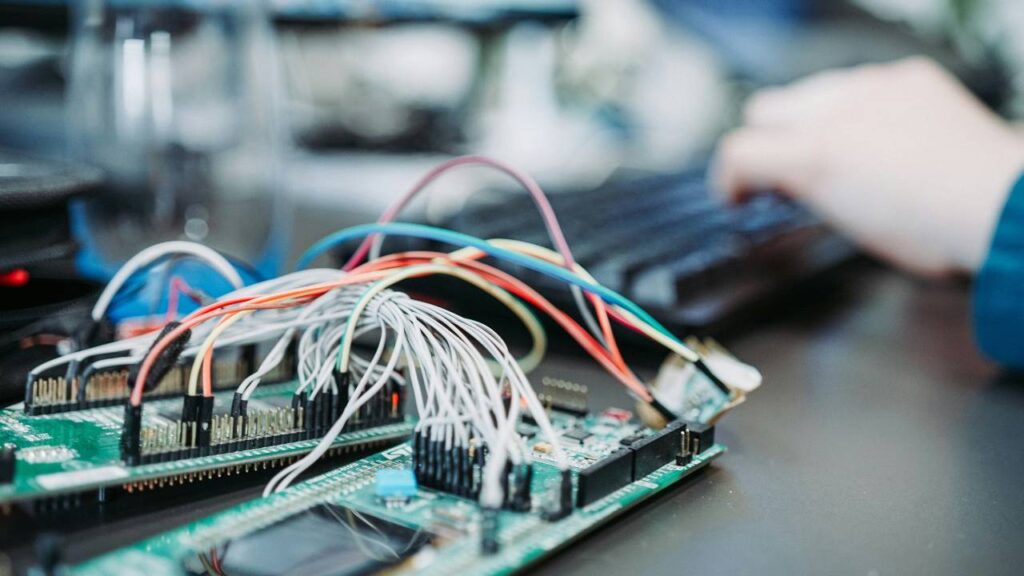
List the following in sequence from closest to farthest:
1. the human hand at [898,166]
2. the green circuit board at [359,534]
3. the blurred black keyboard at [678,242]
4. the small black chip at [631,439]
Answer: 1. the green circuit board at [359,534]
2. the small black chip at [631,439]
3. the blurred black keyboard at [678,242]
4. the human hand at [898,166]

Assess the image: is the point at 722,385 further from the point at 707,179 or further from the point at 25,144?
the point at 25,144

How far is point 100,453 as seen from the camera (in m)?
0.37

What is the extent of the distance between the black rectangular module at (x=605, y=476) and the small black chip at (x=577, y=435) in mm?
45

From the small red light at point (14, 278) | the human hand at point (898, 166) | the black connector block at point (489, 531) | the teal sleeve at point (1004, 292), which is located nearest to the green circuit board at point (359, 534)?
the black connector block at point (489, 531)

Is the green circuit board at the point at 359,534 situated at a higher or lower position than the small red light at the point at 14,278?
lower

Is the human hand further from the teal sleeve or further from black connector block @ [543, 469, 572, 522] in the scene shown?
black connector block @ [543, 469, 572, 522]

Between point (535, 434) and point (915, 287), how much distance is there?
65cm

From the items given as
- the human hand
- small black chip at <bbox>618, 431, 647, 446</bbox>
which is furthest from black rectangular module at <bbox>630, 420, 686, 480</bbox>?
the human hand

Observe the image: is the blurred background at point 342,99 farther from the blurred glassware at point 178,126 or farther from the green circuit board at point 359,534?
the green circuit board at point 359,534

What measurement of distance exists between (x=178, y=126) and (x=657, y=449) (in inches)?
27.6

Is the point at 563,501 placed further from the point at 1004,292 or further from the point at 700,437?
the point at 1004,292

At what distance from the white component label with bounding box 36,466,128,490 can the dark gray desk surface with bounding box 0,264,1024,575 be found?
0.02 m

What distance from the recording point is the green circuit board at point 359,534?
0.31 meters

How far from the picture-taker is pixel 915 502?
16.3 inches
